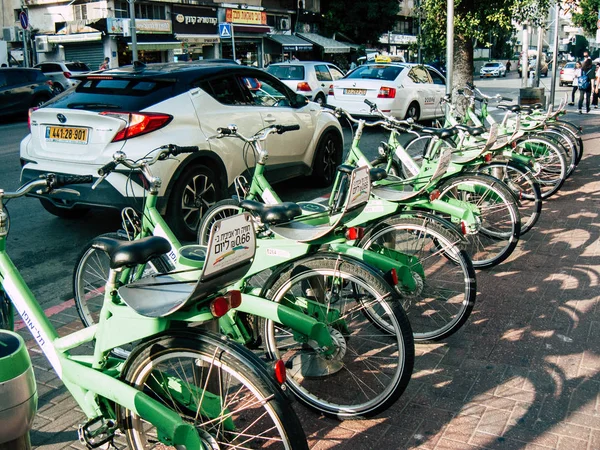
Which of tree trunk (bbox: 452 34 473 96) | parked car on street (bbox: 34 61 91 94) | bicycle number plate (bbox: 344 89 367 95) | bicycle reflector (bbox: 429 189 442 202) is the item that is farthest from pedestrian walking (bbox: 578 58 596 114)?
parked car on street (bbox: 34 61 91 94)

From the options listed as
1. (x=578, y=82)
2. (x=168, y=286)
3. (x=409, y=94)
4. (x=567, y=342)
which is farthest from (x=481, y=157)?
(x=578, y=82)

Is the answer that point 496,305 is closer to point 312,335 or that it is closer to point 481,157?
point 481,157

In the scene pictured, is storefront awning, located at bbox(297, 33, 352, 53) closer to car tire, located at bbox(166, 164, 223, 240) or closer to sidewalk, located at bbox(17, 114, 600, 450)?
car tire, located at bbox(166, 164, 223, 240)

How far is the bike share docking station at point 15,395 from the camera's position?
2045mm

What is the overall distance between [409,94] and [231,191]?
384 inches

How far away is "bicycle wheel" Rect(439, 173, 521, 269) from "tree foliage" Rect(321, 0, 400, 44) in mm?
41742

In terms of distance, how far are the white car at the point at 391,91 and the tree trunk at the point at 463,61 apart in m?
3.22

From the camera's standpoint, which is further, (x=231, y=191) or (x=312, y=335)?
(x=231, y=191)

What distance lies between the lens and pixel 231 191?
7.09 m

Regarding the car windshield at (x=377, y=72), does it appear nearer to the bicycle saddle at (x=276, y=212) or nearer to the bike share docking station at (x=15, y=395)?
the bicycle saddle at (x=276, y=212)

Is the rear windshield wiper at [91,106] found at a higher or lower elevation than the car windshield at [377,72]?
lower

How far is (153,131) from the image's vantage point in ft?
20.3

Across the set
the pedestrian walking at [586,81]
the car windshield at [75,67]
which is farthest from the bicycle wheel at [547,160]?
the car windshield at [75,67]

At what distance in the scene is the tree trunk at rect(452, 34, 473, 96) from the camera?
38.5 feet
